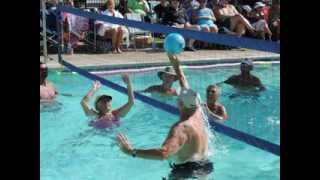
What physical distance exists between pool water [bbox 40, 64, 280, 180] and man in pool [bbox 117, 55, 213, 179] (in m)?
0.61

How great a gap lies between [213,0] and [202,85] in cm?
407

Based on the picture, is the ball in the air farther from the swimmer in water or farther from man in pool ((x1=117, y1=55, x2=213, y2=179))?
the swimmer in water

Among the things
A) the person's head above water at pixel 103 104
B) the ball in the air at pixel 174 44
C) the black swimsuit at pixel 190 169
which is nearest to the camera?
the black swimsuit at pixel 190 169

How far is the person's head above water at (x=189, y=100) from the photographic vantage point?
4.01 m

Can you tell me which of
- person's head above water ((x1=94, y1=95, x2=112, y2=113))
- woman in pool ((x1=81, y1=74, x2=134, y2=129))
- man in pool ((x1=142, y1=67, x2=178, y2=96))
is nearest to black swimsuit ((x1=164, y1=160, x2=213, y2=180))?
woman in pool ((x1=81, y1=74, x2=134, y2=129))

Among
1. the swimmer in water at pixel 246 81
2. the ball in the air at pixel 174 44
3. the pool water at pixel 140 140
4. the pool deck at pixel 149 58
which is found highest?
the ball in the air at pixel 174 44

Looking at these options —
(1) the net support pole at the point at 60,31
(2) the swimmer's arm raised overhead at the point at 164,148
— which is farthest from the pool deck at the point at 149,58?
(2) the swimmer's arm raised overhead at the point at 164,148

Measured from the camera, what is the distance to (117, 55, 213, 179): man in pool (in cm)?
385

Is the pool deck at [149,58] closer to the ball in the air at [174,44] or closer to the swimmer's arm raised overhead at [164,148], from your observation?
the ball in the air at [174,44]

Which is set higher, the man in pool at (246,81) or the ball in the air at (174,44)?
the ball in the air at (174,44)

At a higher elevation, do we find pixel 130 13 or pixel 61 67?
pixel 130 13
